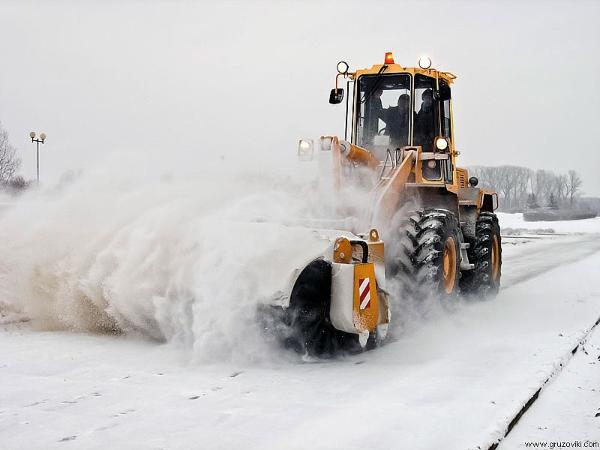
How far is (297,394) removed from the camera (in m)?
4.74

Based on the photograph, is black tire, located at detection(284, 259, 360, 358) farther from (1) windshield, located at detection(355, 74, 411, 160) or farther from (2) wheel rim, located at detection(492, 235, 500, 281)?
(2) wheel rim, located at detection(492, 235, 500, 281)

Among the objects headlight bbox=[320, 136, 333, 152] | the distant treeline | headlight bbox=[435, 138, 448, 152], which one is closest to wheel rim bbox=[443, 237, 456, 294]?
headlight bbox=[435, 138, 448, 152]

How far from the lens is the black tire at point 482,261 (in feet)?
31.4

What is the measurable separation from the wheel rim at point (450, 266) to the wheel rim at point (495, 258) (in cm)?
249

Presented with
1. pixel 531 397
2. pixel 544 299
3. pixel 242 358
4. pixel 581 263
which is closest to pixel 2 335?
pixel 242 358

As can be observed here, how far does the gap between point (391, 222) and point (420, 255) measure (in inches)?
20.5

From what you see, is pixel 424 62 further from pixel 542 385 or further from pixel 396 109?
pixel 542 385

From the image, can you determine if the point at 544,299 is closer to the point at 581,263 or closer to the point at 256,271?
the point at 256,271

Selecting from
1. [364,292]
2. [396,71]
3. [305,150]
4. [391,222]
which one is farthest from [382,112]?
[364,292]

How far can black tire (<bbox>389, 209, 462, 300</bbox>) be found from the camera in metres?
7.03

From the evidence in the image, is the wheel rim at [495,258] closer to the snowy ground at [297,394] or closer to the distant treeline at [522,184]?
the snowy ground at [297,394]

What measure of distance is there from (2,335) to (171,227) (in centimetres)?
207

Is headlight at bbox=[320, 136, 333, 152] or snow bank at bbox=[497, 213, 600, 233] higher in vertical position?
headlight at bbox=[320, 136, 333, 152]

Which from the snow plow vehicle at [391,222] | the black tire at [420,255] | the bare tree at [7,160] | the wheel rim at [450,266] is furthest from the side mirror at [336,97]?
the bare tree at [7,160]
